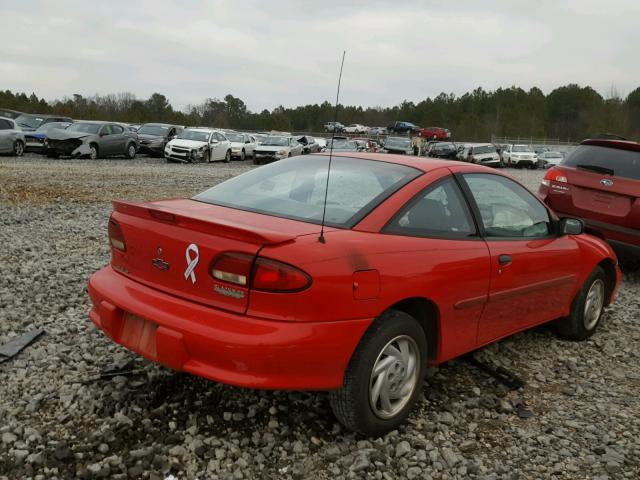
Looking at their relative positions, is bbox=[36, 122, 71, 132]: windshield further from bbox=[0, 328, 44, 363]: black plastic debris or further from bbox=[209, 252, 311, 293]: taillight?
bbox=[209, 252, 311, 293]: taillight

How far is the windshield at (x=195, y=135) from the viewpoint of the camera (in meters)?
26.3

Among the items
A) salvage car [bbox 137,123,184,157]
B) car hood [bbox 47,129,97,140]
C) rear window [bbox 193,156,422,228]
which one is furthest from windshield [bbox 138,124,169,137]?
rear window [bbox 193,156,422,228]

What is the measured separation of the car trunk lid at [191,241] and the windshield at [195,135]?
77.6 ft

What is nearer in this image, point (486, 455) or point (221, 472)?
point (221, 472)

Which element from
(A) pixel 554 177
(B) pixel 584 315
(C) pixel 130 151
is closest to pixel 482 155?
(C) pixel 130 151

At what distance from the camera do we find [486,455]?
122 inches

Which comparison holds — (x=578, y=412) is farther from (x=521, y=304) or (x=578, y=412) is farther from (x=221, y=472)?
(x=221, y=472)

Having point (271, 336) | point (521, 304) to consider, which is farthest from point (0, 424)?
point (521, 304)

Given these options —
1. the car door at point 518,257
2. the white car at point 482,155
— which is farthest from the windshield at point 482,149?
the car door at point 518,257

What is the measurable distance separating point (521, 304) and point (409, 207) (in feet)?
4.20

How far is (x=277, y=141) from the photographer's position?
30.2 metres

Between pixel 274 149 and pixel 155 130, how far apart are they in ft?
18.2

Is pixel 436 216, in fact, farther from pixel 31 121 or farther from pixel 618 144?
pixel 31 121

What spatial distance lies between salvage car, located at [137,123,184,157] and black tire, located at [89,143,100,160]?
11.4 feet
